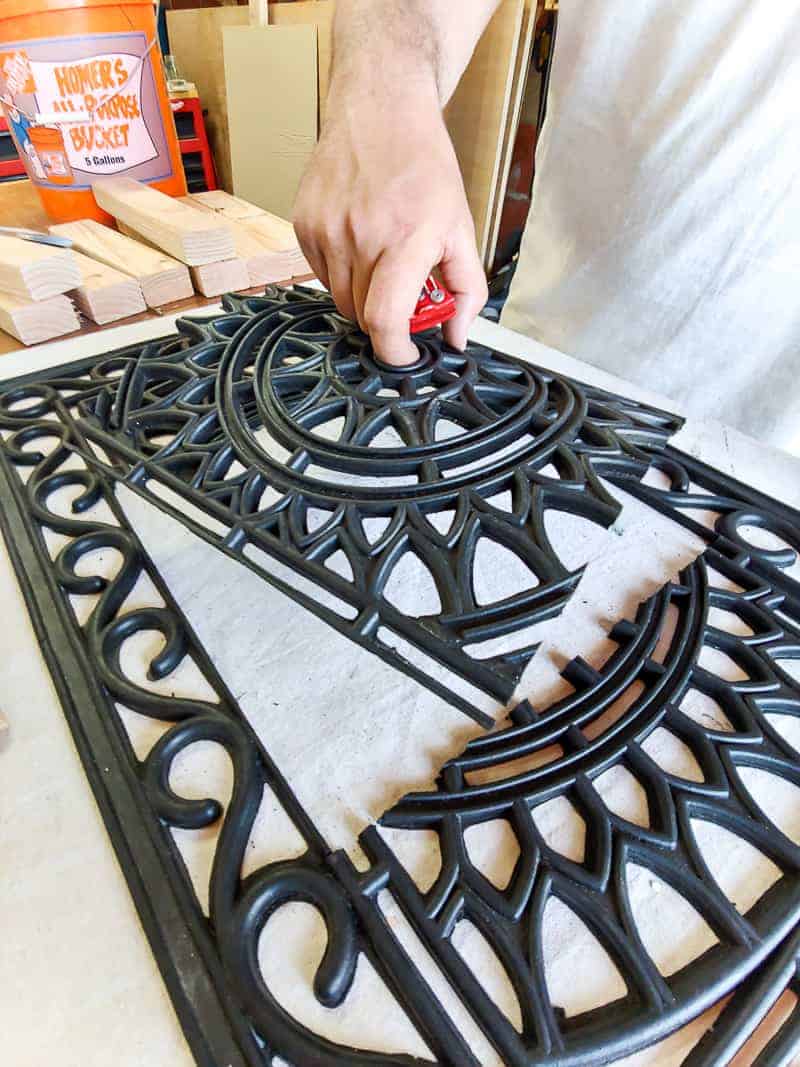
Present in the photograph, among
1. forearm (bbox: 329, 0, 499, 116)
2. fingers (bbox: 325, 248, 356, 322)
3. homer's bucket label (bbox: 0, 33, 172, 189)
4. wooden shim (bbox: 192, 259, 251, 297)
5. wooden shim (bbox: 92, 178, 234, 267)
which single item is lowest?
wooden shim (bbox: 192, 259, 251, 297)

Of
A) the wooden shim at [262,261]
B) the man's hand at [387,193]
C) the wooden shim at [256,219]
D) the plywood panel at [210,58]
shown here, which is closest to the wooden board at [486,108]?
the wooden shim at [256,219]

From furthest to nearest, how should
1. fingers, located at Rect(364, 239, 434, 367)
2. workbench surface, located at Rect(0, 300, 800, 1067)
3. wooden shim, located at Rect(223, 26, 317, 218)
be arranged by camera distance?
wooden shim, located at Rect(223, 26, 317, 218), fingers, located at Rect(364, 239, 434, 367), workbench surface, located at Rect(0, 300, 800, 1067)

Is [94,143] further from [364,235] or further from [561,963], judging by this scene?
[561,963]

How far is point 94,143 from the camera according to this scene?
48.1 inches

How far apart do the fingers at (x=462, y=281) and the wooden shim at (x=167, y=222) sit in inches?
25.6

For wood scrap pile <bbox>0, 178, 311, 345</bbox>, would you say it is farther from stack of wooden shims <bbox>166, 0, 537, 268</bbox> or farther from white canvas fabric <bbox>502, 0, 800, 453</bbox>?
white canvas fabric <bbox>502, 0, 800, 453</bbox>

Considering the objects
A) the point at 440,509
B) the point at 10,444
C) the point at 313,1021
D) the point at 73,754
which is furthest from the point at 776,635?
the point at 10,444

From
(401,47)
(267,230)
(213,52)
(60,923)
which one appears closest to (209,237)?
(267,230)

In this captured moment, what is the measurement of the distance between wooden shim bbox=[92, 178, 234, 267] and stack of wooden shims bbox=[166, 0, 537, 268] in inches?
15.9

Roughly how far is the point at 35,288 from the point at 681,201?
0.94m

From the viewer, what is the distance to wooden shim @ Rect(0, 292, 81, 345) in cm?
96

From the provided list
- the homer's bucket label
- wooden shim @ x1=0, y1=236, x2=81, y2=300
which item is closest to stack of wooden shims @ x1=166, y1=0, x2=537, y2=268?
the homer's bucket label

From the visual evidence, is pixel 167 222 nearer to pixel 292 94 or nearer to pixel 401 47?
pixel 401 47

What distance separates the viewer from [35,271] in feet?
3.12
